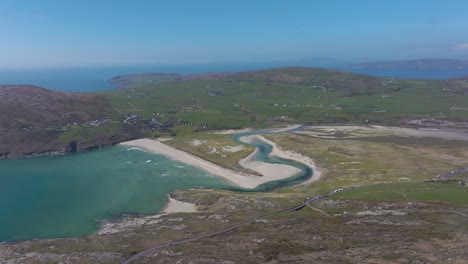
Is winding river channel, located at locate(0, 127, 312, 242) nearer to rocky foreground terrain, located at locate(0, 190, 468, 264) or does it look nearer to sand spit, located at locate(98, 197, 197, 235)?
sand spit, located at locate(98, 197, 197, 235)

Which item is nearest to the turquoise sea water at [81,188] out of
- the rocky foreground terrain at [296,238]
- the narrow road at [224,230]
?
the rocky foreground terrain at [296,238]

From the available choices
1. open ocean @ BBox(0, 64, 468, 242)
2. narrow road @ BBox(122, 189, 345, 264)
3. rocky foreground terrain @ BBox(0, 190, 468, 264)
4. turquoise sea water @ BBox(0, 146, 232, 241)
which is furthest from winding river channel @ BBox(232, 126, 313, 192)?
rocky foreground terrain @ BBox(0, 190, 468, 264)

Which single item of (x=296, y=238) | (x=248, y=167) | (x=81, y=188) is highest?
(x=296, y=238)

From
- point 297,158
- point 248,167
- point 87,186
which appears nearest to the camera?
point 87,186

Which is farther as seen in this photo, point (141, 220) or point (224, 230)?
point (141, 220)

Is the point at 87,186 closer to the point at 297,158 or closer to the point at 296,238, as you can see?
the point at 297,158

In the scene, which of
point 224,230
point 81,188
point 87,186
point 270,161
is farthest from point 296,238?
point 87,186
